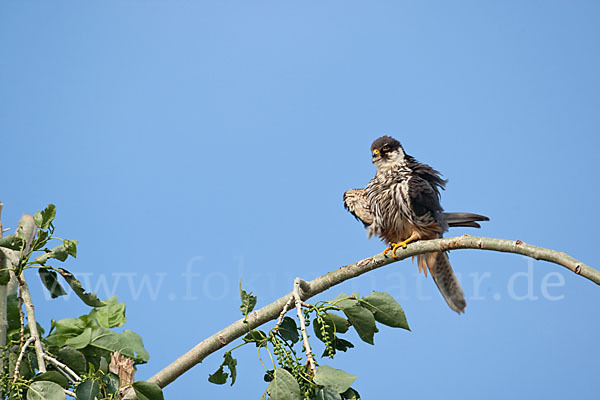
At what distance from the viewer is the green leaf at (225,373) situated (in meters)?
1.36

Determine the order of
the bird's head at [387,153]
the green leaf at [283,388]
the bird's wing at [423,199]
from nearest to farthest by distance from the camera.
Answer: the green leaf at [283,388] < the bird's wing at [423,199] < the bird's head at [387,153]

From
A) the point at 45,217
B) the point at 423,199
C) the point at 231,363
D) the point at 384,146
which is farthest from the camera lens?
the point at 384,146

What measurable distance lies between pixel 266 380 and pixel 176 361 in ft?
1.36

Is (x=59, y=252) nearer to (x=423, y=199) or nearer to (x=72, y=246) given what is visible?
(x=72, y=246)

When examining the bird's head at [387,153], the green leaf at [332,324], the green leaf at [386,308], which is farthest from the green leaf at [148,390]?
the bird's head at [387,153]

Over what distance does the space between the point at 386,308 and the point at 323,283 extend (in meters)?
0.20

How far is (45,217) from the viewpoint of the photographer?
4.96 feet

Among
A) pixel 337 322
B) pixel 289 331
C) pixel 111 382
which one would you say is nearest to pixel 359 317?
pixel 337 322

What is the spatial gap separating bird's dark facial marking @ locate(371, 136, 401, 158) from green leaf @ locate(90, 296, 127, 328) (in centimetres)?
123

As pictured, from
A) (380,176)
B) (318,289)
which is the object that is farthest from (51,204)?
(380,176)

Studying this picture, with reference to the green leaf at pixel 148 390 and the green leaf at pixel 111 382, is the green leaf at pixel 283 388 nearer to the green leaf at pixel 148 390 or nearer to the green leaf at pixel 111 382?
the green leaf at pixel 148 390

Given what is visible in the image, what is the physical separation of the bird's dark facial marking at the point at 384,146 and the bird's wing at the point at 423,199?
28 cm

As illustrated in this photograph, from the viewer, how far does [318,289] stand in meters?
1.53

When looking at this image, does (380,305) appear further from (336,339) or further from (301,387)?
(301,387)
